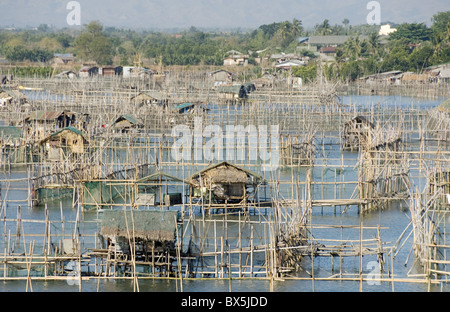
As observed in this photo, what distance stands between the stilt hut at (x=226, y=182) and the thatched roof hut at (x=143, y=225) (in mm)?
3787

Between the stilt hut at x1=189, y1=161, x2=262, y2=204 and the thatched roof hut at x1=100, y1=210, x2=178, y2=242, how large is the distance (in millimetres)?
3787

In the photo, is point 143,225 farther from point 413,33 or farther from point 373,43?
point 413,33

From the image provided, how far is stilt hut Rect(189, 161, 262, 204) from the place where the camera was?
53.5 feet

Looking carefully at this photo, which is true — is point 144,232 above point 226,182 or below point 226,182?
below

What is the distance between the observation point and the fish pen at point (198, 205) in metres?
12.5

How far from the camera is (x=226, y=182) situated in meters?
16.3

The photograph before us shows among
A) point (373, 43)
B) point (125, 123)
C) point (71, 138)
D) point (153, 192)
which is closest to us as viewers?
point (153, 192)

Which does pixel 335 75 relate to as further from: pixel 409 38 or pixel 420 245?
pixel 420 245

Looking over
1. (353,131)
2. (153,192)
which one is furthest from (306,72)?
(153,192)

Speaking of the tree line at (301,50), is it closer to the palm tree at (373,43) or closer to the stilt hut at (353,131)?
the palm tree at (373,43)

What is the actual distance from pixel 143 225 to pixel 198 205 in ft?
8.67

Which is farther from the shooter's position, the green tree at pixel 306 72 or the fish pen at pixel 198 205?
the green tree at pixel 306 72

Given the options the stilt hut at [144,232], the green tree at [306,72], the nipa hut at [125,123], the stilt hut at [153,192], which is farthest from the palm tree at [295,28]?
the stilt hut at [144,232]

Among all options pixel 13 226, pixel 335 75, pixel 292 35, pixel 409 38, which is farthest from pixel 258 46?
pixel 13 226
